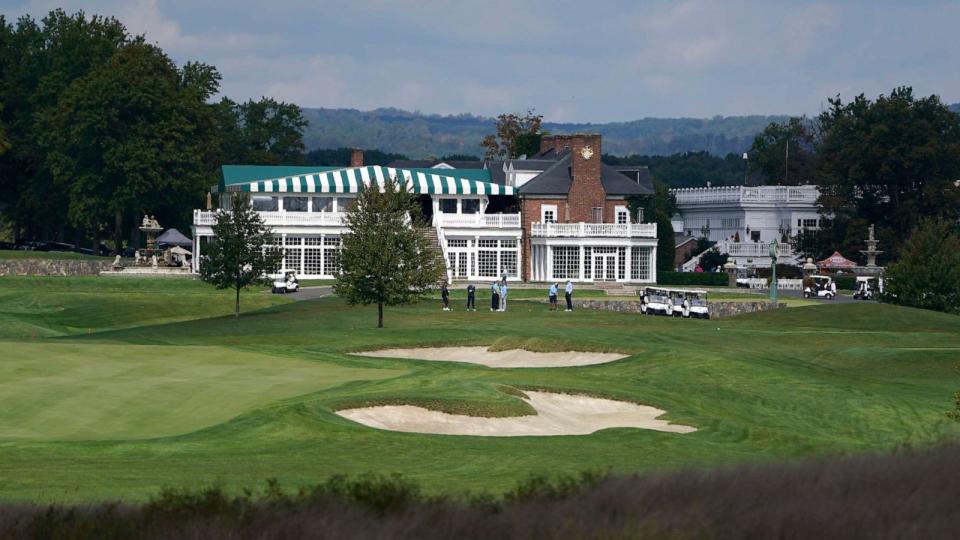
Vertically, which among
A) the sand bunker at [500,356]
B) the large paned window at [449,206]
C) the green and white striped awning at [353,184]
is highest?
the green and white striped awning at [353,184]

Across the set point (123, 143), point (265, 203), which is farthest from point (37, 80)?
point (265, 203)

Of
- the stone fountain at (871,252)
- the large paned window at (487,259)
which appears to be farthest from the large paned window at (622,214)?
the stone fountain at (871,252)

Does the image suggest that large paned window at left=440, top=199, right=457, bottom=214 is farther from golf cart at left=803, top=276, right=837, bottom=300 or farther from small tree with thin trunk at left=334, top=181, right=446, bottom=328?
A: small tree with thin trunk at left=334, top=181, right=446, bottom=328

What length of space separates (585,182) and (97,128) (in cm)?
3101

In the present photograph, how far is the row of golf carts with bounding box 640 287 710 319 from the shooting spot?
71062 mm

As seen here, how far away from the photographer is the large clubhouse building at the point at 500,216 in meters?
94.6

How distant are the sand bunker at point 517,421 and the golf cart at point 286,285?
48.4 meters

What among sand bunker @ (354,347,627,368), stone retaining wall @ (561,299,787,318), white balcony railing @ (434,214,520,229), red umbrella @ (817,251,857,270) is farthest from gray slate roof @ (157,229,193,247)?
sand bunker @ (354,347,627,368)

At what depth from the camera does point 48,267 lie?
312 feet

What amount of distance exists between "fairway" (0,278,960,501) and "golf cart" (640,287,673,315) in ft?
32.7

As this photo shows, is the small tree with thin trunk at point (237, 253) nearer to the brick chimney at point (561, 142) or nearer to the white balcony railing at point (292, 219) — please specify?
the white balcony railing at point (292, 219)

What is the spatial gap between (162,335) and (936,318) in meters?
31.2

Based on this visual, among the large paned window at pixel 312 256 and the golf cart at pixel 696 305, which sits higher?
the large paned window at pixel 312 256

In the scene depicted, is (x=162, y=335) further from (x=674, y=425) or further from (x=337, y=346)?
(x=674, y=425)
